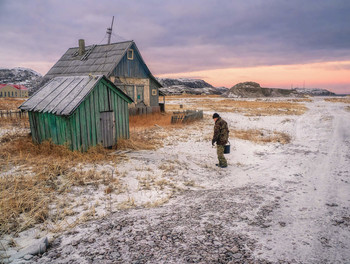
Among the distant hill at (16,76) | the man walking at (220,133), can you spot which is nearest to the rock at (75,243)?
the man walking at (220,133)

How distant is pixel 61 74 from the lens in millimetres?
20312

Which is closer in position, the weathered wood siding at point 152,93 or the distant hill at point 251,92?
the weathered wood siding at point 152,93

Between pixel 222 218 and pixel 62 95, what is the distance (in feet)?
27.2

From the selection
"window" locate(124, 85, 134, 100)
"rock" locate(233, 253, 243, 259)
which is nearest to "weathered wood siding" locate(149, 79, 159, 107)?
"window" locate(124, 85, 134, 100)

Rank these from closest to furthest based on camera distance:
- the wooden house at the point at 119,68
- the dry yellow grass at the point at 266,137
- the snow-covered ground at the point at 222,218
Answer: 1. the snow-covered ground at the point at 222,218
2. the dry yellow grass at the point at 266,137
3. the wooden house at the point at 119,68

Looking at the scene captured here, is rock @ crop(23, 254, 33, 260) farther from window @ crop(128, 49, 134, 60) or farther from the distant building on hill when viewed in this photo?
the distant building on hill

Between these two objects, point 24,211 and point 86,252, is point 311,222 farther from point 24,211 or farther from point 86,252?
point 24,211

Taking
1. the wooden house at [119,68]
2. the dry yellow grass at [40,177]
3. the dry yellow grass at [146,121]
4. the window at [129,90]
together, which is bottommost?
the dry yellow grass at [40,177]

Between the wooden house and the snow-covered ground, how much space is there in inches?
452

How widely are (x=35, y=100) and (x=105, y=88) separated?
134 inches

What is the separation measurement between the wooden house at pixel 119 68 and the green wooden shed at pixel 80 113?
26.7ft

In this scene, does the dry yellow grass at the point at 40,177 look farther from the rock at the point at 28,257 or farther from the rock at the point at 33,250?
the rock at the point at 28,257

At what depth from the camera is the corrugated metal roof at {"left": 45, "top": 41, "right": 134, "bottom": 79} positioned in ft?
59.9

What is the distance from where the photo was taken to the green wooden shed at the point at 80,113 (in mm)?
8641
